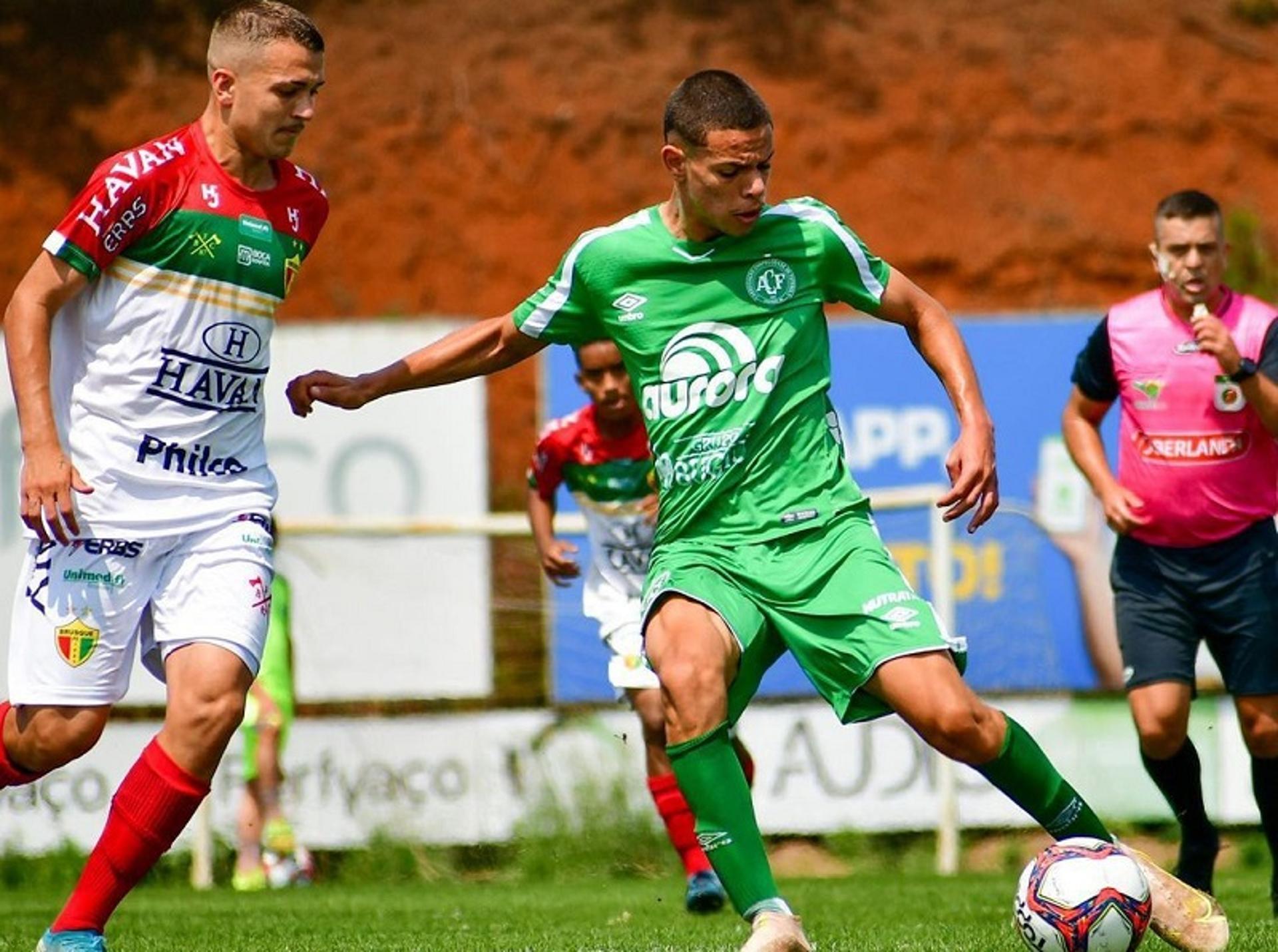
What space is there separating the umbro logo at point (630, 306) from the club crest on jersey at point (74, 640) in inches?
67.2

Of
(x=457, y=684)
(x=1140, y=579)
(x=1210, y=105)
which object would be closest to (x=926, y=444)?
(x=457, y=684)

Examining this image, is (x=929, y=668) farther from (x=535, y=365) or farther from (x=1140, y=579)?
(x=535, y=365)

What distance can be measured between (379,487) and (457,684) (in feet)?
4.43

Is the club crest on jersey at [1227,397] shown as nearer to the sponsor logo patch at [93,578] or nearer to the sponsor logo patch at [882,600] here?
the sponsor logo patch at [882,600]

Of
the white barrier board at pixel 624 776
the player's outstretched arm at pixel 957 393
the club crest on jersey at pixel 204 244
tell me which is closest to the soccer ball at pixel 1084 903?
the player's outstretched arm at pixel 957 393

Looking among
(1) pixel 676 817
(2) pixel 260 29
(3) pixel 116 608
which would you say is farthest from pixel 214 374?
(1) pixel 676 817

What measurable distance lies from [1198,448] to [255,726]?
217 inches

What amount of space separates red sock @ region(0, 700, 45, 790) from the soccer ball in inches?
A: 108

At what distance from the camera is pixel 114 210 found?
17.9 ft

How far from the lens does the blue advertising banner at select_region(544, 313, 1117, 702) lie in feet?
37.8

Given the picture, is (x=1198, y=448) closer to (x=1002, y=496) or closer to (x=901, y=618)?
(x=901, y=618)

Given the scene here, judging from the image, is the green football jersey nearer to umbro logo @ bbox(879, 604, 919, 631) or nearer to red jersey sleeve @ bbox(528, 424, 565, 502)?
umbro logo @ bbox(879, 604, 919, 631)

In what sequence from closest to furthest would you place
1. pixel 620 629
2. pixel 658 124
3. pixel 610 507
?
pixel 620 629
pixel 610 507
pixel 658 124

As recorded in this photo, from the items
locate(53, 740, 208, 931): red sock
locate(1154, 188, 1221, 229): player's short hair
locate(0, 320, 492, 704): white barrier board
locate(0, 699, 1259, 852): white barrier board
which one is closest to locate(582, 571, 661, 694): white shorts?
locate(0, 699, 1259, 852): white barrier board
